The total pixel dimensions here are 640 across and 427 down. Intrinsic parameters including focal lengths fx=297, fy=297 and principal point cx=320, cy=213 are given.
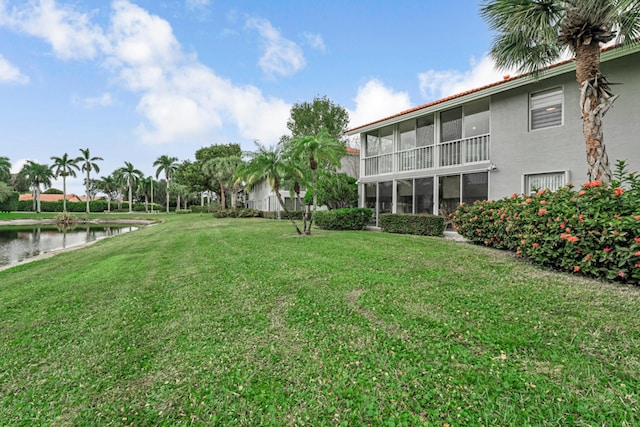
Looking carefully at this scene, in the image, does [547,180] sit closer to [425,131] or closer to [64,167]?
[425,131]

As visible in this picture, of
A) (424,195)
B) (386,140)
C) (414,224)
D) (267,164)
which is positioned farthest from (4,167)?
(414,224)

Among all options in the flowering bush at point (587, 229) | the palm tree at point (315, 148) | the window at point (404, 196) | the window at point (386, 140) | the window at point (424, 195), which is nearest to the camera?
the flowering bush at point (587, 229)

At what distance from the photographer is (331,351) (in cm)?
313

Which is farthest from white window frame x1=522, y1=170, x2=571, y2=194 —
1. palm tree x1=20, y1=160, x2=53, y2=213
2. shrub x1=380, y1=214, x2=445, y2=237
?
palm tree x1=20, y1=160, x2=53, y2=213

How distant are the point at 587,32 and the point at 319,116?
24.1 m

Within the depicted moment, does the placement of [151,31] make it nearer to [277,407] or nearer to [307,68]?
[307,68]

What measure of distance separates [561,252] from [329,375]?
515 cm

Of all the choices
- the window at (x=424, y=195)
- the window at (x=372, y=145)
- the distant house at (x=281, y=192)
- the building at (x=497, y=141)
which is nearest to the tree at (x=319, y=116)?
the distant house at (x=281, y=192)

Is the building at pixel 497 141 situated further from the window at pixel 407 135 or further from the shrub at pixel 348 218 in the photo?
the shrub at pixel 348 218

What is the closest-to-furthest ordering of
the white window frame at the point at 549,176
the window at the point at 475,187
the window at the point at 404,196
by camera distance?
1. the white window frame at the point at 549,176
2. the window at the point at 475,187
3. the window at the point at 404,196

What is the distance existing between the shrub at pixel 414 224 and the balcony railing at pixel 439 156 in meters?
2.62

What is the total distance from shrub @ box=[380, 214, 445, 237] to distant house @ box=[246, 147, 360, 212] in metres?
3.64

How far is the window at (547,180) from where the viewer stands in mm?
9609

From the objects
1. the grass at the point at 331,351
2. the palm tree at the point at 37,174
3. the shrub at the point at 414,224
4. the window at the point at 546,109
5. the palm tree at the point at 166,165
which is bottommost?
the grass at the point at 331,351
